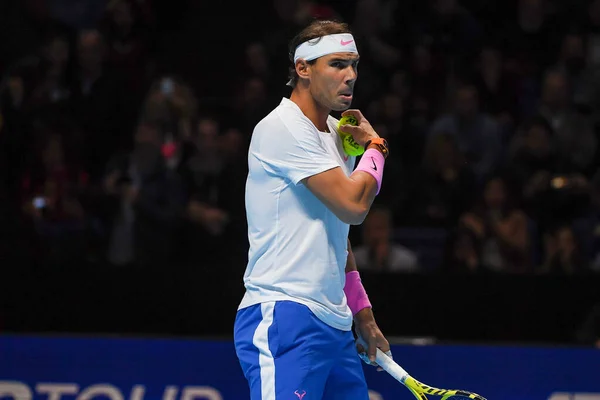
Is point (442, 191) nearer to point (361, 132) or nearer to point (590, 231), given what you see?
point (590, 231)

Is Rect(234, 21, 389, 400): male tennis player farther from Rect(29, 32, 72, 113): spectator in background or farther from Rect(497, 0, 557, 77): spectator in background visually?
Rect(497, 0, 557, 77): spectator in background

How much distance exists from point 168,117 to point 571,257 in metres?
3.75

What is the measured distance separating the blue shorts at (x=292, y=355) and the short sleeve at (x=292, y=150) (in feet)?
1.66

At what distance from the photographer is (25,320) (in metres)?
7.30

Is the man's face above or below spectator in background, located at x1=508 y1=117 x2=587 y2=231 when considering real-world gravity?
above

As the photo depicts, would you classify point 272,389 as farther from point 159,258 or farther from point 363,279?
point 159,258

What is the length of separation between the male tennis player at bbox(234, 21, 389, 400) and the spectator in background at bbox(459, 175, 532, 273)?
4.16 meters

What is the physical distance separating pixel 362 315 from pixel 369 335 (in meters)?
0.09

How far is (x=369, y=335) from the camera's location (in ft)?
13.6

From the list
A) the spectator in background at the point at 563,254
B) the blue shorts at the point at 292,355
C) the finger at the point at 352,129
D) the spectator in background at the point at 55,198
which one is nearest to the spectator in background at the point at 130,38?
the spectator in background at the point at 55,198

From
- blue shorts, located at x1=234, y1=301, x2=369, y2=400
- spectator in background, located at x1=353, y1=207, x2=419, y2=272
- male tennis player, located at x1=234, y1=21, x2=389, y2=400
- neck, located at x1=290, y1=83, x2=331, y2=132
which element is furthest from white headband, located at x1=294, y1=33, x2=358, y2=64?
spectator in background, located at x1=353, y1=207, x2=419, y2=272

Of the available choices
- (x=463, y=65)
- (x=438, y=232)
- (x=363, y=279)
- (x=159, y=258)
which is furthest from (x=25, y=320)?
(x=463, y=65)

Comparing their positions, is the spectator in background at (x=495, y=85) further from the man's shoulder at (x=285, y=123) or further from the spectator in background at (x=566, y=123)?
the man's shoulder at (x=285, y=123)

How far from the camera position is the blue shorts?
3.74 m
